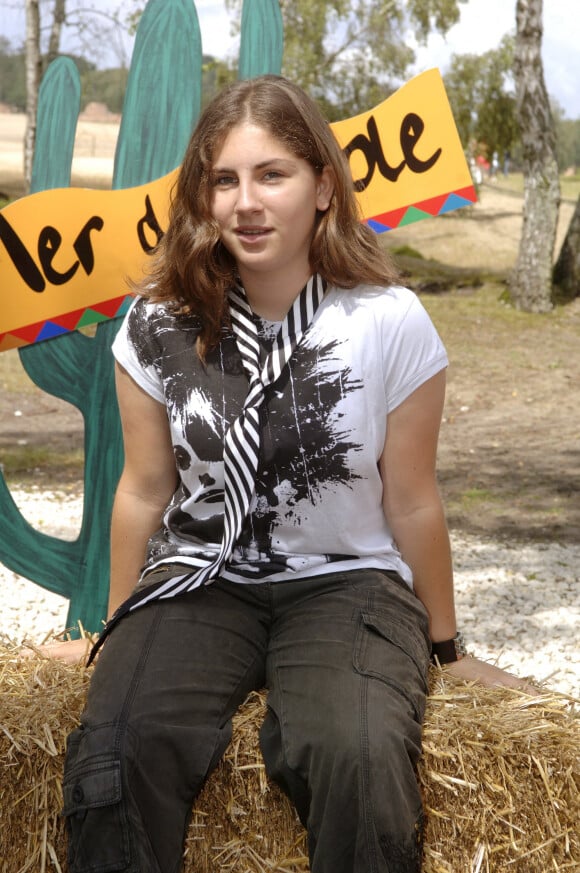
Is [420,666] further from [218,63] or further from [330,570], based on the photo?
[218,63]

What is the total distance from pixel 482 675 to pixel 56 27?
1195cm

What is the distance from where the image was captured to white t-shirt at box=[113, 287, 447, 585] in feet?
6.96

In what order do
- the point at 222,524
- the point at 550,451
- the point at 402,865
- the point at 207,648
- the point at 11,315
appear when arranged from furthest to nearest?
the point at 550,451 < the point at 11,315 < the point at 222,524 < the point at 207,648 < the point at 402,865

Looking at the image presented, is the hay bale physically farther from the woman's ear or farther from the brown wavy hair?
the woman's ear

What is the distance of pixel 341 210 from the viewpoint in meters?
2.23

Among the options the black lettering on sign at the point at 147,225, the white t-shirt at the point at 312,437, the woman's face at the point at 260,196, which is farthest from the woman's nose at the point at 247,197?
the black lettering on sign at the point at 147,225

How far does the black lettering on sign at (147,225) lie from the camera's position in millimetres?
3023

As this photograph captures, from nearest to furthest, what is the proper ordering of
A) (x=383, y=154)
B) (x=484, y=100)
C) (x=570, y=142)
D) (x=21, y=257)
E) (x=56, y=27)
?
(x=21, y=257), (x=383, y=154), (x=56, y=27), (x=484, y=100), (x=570, y=142)

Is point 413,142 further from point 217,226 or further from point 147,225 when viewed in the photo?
point 217,226

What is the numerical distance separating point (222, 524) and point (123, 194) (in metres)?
1.28

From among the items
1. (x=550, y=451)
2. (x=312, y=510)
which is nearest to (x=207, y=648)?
(x=312, y=510)

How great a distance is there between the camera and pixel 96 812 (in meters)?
1.76

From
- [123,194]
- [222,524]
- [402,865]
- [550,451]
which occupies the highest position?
[123,194]

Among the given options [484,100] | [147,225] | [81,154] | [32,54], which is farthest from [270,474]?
[484,100]
